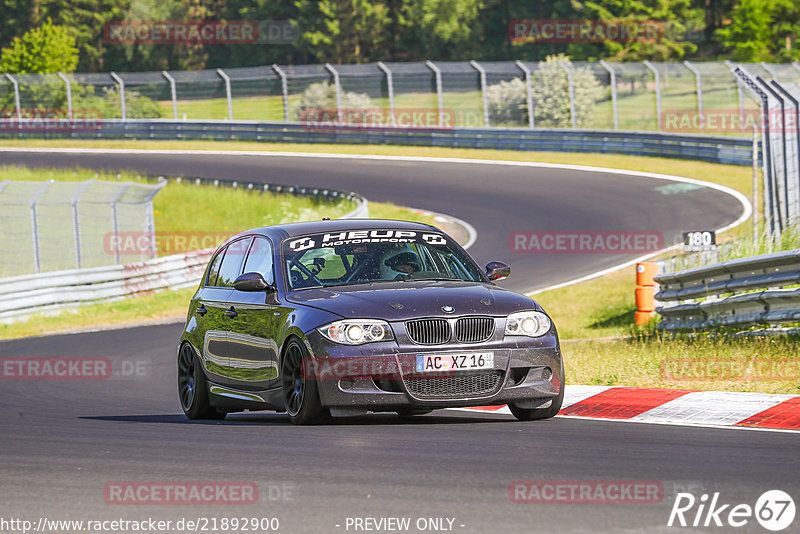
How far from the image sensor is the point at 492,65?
4622 cm

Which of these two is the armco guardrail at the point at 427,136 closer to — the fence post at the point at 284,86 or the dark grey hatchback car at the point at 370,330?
the fence post at the point at 284,86

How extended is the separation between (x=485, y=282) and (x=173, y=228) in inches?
985

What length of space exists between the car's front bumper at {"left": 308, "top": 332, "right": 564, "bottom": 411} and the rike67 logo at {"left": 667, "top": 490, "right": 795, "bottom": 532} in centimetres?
274

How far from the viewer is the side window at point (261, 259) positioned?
9625mm

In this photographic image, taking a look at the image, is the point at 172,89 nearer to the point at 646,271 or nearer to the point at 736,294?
the point at 646,271

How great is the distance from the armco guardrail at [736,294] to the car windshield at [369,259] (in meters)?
3.53

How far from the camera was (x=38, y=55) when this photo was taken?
76.9 metres

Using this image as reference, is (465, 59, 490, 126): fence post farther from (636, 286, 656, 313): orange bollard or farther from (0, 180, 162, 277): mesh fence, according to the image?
(636, 286, 656, 313): orange bollard

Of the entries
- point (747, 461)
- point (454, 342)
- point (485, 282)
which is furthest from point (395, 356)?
point (747, 461)

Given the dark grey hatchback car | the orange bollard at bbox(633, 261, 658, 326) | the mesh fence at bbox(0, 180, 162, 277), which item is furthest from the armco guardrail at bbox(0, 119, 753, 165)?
the dark grey hatchback car

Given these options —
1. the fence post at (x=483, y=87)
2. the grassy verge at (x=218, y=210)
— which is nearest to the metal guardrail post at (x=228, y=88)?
the fence post at (x=483, y=87)

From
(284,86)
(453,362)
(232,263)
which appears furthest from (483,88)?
(453,362)

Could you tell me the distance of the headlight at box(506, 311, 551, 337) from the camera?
340 inches

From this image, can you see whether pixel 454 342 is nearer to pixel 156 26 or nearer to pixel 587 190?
pixel 587 190
